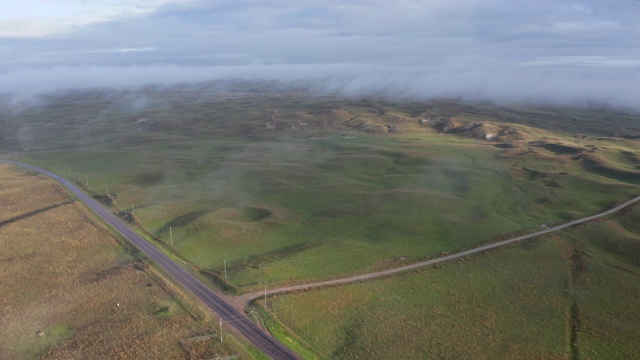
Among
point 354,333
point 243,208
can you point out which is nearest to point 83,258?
point 243,208

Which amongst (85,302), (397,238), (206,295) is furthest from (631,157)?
(85,302)

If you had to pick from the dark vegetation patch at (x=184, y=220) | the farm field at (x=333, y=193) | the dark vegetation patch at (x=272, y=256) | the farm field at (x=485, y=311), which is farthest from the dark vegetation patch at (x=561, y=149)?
the dark vegetation patch at (x=184, y=220)

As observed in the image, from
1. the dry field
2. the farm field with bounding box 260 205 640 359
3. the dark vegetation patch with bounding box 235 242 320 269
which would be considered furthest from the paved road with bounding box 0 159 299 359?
the dark vegetation patch with bounding box 235 242 320 269

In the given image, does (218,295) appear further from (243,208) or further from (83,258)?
(243,208)

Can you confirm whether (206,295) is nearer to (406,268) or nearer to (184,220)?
(406,268)

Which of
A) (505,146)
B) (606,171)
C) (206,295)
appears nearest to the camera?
(206,295)
